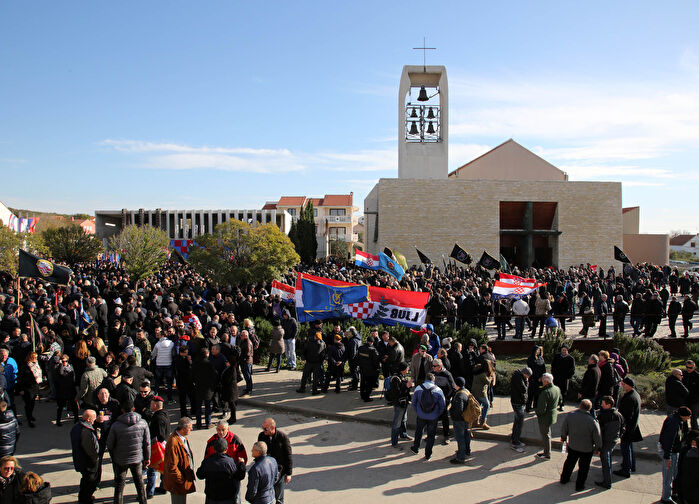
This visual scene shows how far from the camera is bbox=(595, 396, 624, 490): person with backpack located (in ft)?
22.3

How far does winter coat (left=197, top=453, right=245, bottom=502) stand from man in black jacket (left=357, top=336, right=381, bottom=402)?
193 inches

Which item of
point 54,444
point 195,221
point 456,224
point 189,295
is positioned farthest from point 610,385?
point 195,221

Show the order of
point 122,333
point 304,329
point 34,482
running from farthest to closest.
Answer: point 304,329 → point 122,333 → point 34,482

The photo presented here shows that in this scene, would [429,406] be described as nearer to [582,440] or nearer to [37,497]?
[582,440]

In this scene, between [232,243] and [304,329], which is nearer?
[304,329]

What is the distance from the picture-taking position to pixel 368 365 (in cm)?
996

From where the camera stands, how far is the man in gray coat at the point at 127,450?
6125mm

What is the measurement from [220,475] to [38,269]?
34.4 feet

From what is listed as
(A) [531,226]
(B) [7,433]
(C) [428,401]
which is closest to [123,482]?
(B) [7,433]

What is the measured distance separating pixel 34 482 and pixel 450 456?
553 centimetres

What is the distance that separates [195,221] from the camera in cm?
6881

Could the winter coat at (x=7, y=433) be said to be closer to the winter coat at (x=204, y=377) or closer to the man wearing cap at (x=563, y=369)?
the winter coat at (x=204, y=377)

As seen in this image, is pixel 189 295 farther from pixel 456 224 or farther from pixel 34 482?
pixel 456 224

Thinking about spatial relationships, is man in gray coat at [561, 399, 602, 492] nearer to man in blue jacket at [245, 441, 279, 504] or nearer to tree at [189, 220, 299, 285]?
man in blue jacket at [245, 441, 279, 504]
